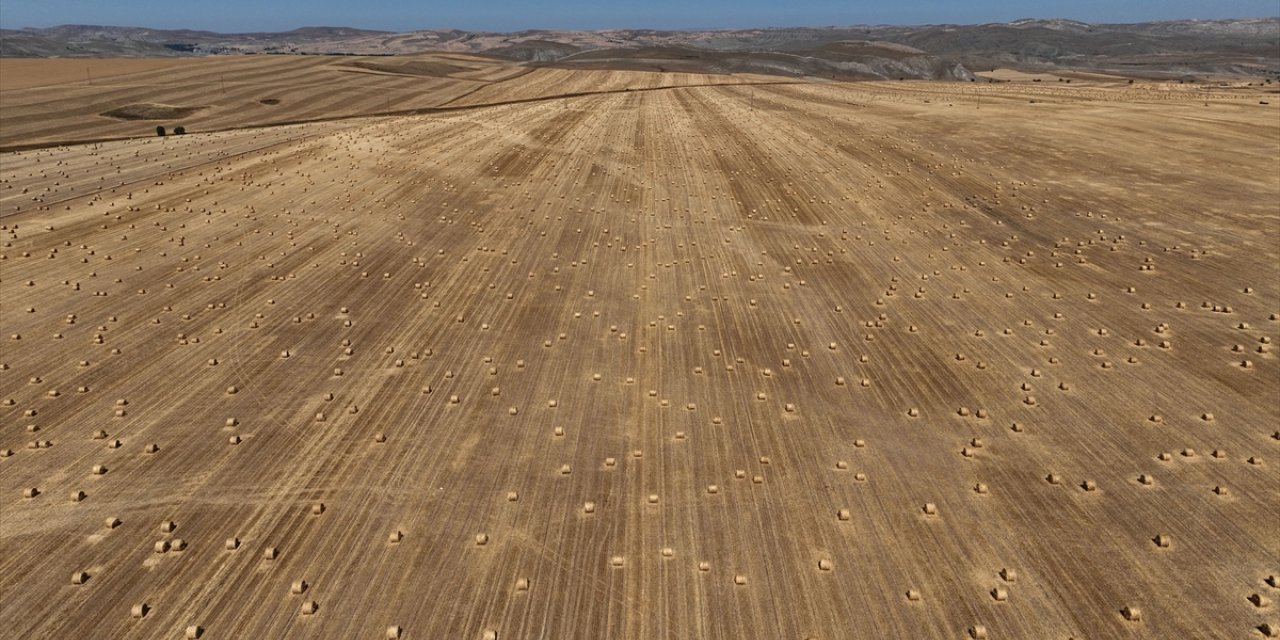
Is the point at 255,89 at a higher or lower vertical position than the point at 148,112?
higher

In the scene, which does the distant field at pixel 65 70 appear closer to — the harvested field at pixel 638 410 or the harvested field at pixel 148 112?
the harvested field at pixel 148 112

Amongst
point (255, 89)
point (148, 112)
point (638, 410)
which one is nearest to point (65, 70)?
point (255, 89)

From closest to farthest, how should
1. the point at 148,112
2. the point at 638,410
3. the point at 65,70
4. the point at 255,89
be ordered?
the point at 638,410 < the point at 148,112 < the point at 255,89 < the point at 65,70

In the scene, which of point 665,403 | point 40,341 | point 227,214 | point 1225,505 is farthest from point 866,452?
point 227,214

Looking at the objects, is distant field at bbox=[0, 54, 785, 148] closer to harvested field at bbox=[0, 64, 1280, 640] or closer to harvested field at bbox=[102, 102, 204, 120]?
harvested field at bbox=[102, 102, 204, 120]

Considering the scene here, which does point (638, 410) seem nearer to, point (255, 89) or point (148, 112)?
point (148, 112)

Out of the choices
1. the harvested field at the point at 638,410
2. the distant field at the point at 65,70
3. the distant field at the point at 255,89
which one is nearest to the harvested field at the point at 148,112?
the distant field at the point at 255,89

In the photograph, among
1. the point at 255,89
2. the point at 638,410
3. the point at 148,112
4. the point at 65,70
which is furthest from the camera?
the point at 65,70

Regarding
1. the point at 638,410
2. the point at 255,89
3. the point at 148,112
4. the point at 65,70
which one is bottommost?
the point at 638,410
